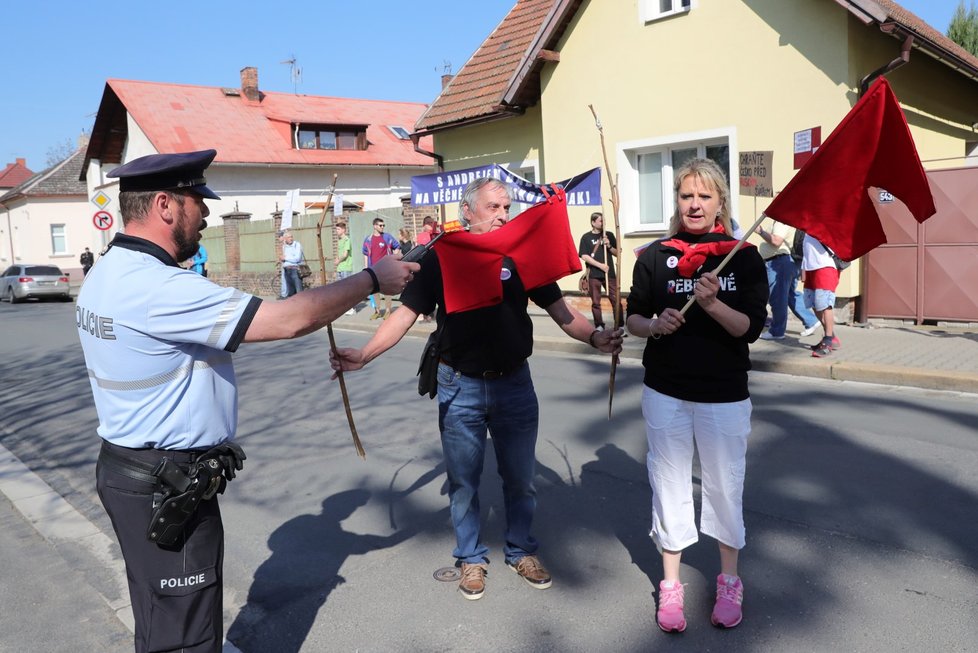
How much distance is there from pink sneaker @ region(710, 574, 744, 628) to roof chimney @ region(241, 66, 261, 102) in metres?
37.3

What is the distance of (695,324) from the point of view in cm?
328

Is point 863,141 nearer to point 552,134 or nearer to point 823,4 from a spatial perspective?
point 823,4

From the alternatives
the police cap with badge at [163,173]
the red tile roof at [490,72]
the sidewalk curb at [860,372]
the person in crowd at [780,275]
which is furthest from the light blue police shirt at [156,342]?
the red tile roof at [490,72]

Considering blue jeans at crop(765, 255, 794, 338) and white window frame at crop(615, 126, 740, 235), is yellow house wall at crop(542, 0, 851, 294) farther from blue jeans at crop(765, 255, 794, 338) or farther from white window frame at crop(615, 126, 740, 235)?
blue jeans at crop(765, 255, 794, 338)

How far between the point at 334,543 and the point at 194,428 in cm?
235

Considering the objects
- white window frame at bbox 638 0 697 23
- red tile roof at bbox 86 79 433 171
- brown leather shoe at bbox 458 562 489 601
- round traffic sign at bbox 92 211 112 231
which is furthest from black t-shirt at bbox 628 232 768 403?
red tile roof at bbox 86 79 433 171

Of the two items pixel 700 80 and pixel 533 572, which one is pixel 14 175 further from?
pixel 533 572

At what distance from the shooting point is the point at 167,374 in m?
2.38

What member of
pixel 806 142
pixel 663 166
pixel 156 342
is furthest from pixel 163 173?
pixel 663 166

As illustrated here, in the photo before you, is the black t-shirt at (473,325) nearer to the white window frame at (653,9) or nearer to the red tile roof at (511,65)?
the white window frame at (653,9)

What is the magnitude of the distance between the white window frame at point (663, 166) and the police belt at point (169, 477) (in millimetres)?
10826

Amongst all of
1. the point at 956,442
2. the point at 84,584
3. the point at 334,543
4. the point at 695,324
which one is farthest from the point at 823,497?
the point at 84,584

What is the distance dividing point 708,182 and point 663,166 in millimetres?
10835

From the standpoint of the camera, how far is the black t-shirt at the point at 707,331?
127 inches
